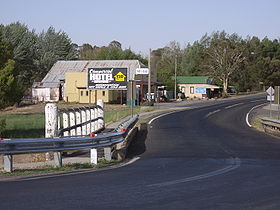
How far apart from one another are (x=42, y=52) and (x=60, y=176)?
275ft

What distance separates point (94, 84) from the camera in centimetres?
6756

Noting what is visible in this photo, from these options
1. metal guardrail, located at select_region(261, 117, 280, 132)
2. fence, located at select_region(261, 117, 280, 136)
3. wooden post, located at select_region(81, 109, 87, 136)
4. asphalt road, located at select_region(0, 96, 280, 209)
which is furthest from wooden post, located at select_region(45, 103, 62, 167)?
metal guardrail, located at select_region(261, 117, 280, 132)

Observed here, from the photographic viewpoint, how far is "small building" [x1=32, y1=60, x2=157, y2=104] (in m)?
71.2

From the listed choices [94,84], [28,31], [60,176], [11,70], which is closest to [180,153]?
[60,176]

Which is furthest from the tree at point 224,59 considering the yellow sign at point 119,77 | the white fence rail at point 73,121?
the white fence rail at point 73,121

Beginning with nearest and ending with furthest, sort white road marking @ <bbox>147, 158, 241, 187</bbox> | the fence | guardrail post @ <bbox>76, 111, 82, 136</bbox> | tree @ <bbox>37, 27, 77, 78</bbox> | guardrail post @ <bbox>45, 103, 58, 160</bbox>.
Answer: white road marking @ <bbox>147, 158, 241, 187</bbox> < guardrail post @ <bbox>45, 103, 58, 160</bbox> < guardrail post @ <bbox>76, 111, 82, 136</bbox> < the fence < tree @ <bbox>37, 27, 77, 78</bbox>

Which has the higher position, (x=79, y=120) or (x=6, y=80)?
(x=6, y=80)

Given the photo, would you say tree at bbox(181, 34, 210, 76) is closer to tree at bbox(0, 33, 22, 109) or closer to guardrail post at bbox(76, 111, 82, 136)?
tree at bbox(0, 33, 22, 109)

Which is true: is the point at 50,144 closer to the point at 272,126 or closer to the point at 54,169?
the point at 54,169

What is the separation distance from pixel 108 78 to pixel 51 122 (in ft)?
169

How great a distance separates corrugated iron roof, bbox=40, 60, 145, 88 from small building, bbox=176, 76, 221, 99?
2076 centimetres

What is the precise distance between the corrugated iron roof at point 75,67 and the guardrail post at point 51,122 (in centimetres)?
5960

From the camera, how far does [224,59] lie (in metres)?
Answer: 104

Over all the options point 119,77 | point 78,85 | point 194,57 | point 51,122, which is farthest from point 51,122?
point 194,57
